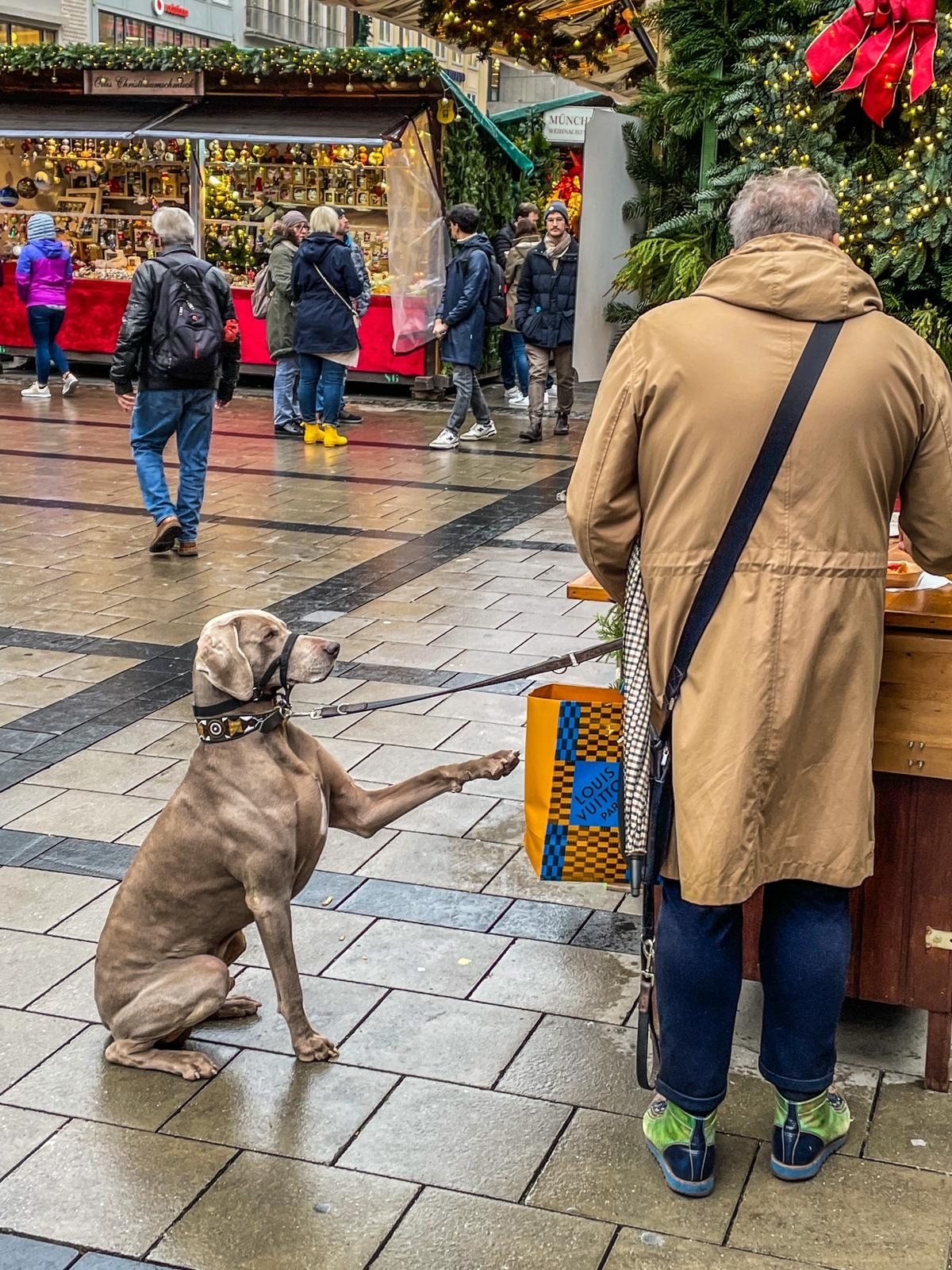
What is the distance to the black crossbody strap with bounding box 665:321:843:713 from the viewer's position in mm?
2686

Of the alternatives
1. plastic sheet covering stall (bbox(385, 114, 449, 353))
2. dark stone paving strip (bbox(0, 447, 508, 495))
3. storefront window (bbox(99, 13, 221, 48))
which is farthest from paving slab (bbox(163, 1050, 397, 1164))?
storefront window (bbox(99, 13, 221, 48))

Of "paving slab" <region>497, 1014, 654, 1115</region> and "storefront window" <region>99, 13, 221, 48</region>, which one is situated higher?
"storefront window" <region>99, 13, 221, 48</region>

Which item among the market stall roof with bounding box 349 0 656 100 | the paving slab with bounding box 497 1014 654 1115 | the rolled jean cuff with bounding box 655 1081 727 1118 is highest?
the market stall roof with bounding box 349 0 656 100

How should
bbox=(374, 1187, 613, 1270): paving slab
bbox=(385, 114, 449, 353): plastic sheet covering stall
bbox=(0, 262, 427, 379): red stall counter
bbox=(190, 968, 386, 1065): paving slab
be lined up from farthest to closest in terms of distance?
1. bbox=(0, 262, 427, 379): red stall counter
2. bbox=(385, 114, 449, 353): plastic sheet covering stall
3. bbox=(190, 968, 386, 1065): paving slab
4. bbox=(374, 1187, 613, 1270): paving slab

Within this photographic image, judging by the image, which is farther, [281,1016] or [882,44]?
[882,44]


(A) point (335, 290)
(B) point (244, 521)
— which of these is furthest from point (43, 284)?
(B) point (244, 521)

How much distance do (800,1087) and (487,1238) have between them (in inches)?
26.8

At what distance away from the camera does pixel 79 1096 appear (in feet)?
11.0

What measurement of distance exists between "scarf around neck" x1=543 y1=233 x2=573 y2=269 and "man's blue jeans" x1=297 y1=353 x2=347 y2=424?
1979mm

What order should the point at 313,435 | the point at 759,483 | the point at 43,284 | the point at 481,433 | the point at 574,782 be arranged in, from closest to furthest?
the point at 759,483, the point at 574,782, the point at 313,435, the point at 481,433, the point at 43,284

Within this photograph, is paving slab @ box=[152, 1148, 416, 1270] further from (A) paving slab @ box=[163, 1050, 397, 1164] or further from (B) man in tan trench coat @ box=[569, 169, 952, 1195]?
(B) man in tan trench coat @ box=[569, 169, 952, 1195]

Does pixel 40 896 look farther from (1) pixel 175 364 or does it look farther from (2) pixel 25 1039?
(1) pixel 175 364

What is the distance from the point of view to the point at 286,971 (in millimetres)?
3395

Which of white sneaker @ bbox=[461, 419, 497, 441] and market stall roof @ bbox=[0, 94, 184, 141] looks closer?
white sneaker @ bbox=[461, 419, 497, 441]
